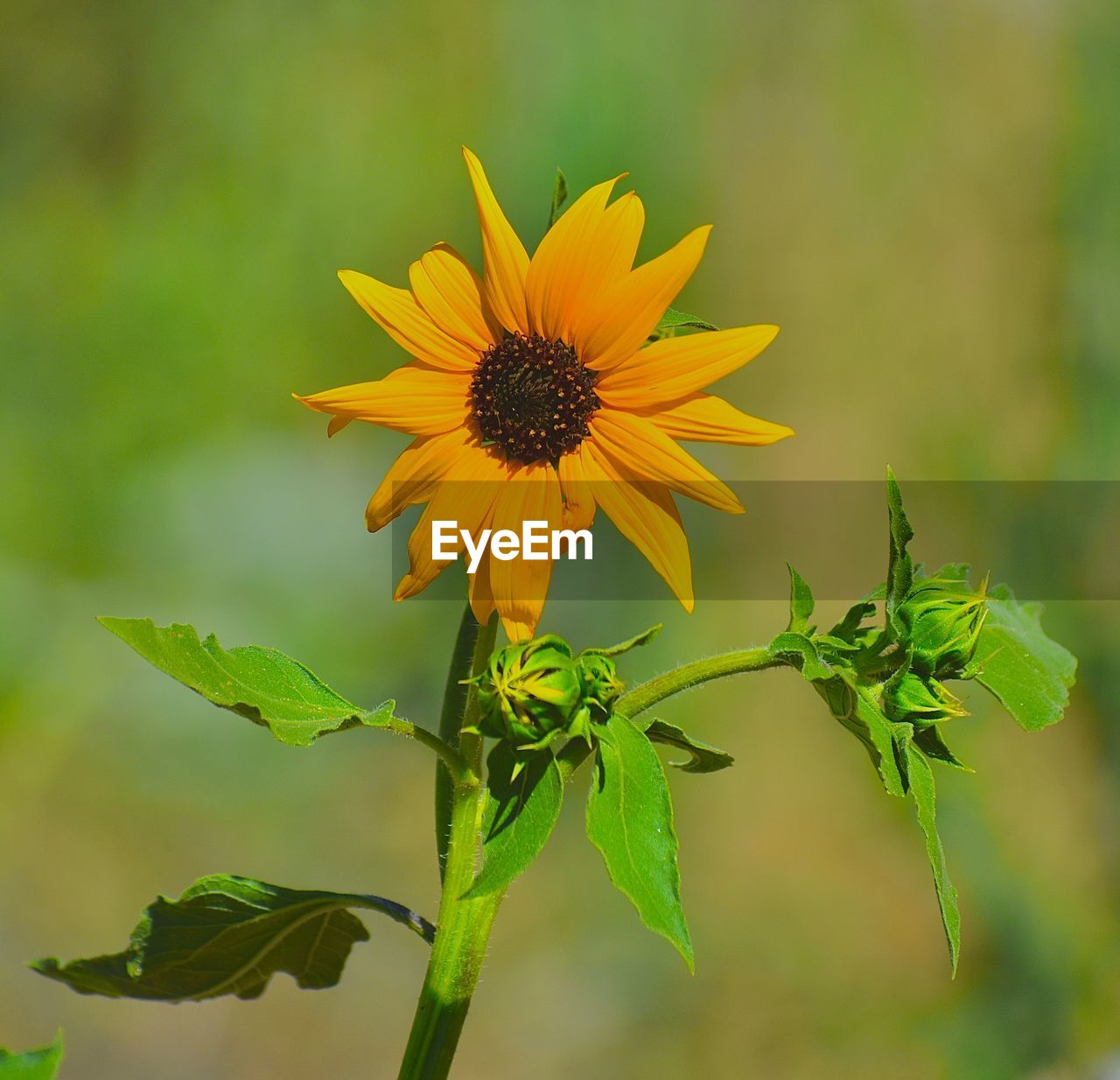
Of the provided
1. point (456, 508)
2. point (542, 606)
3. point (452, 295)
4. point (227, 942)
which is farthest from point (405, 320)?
point (227, 942)

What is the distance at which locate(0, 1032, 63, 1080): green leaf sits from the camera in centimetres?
77

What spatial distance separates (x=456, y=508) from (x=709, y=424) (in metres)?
0.23

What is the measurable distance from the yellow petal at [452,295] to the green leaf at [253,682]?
329 mm

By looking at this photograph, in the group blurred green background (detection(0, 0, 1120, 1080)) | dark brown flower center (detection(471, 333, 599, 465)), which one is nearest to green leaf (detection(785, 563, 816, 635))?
dark brown flower center (detection(471, 333, 599, 465))

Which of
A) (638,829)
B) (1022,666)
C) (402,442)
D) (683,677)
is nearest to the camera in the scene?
(638,829)

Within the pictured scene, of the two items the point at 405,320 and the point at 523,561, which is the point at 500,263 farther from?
the point at 523,561

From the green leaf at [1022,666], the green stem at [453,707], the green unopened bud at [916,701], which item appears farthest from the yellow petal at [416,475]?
the green leaf at [1022,666]

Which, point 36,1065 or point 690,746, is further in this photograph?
point 690,746

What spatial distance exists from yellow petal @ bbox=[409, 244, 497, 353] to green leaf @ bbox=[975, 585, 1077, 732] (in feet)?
1.78

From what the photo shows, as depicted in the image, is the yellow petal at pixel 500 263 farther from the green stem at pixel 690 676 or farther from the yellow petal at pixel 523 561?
the green stem at pixel 690 676

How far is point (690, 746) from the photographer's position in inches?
40.7

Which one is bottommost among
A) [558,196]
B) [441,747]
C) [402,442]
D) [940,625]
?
[441,747]

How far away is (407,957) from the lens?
11.3 ft

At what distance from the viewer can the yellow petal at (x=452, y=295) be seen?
1.08 metres
